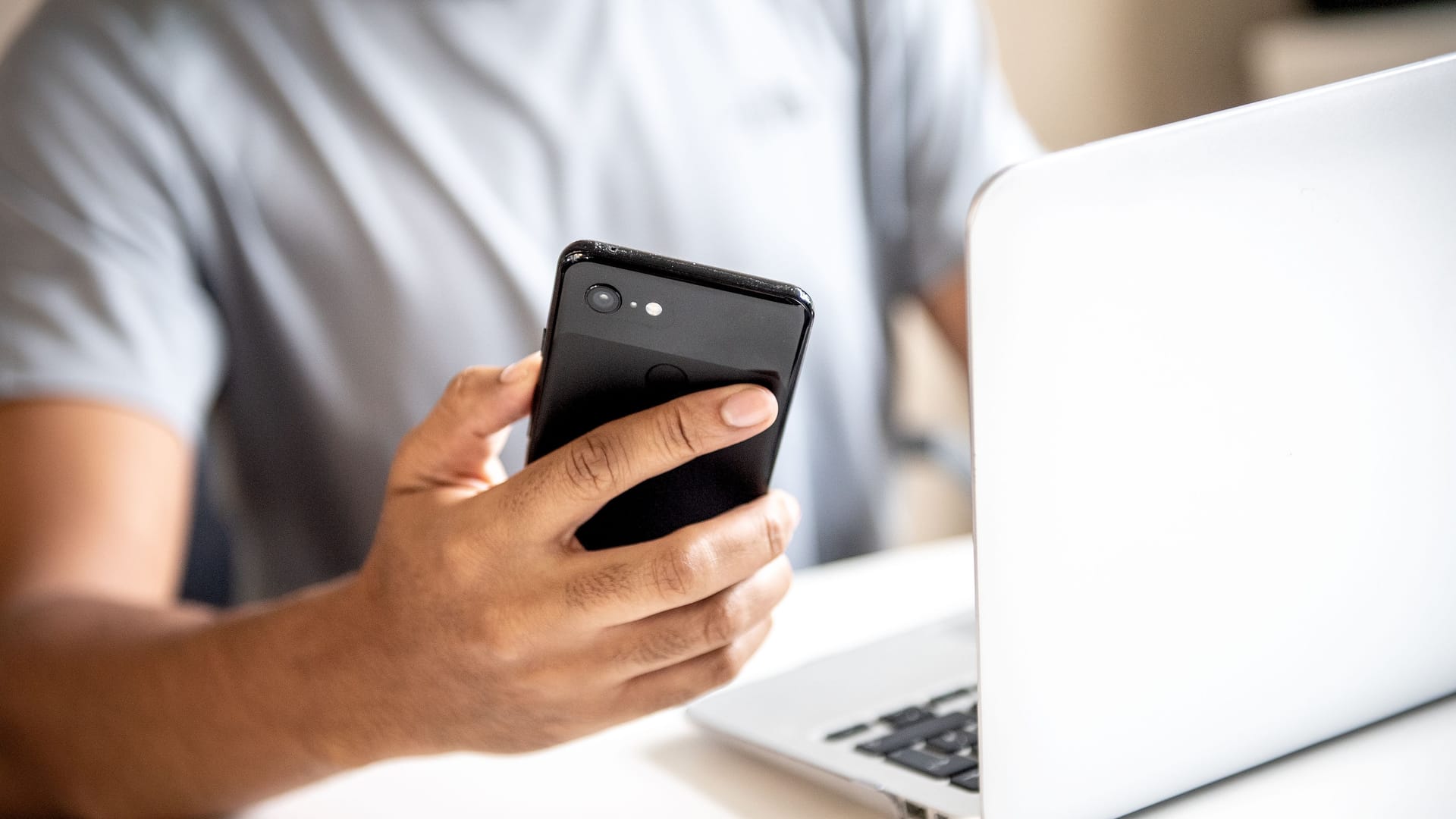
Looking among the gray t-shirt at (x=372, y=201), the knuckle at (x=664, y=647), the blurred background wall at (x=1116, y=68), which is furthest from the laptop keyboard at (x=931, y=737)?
the blurred background wall at (x=1116, y=68)

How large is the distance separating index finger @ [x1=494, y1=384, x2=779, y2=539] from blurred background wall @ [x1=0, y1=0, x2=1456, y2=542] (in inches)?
66.7

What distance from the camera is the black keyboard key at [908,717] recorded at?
58 centimetres

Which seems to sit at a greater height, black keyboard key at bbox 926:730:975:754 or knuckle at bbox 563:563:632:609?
knuckle at bbox 563:563:632:609

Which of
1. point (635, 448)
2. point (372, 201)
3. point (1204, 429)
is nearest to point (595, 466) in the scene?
point (635, 448)

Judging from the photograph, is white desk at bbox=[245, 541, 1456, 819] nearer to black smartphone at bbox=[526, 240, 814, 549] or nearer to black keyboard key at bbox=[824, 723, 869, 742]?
black keyboard key at bbox=[824, 723, 869, 742]

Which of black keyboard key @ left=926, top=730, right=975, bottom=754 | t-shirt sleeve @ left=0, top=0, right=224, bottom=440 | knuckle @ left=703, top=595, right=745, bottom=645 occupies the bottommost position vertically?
black keyboard key @ left=926, top=730, right=975, bottom=754

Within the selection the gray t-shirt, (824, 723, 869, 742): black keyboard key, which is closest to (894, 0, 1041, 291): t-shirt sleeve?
the gray t-shirt

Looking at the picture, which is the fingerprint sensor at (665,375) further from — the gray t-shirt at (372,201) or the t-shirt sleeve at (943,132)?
the t-shirt sleeve at (943,132)

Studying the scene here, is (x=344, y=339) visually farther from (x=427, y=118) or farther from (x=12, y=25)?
(x=12, y=25)

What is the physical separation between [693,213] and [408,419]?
0.33 m

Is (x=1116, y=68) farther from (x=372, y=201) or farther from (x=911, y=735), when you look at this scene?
(x=911, y=735)

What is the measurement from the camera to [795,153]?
3.97 feet

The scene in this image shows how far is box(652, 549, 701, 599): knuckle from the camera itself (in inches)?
19.0

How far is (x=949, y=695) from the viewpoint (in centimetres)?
60
